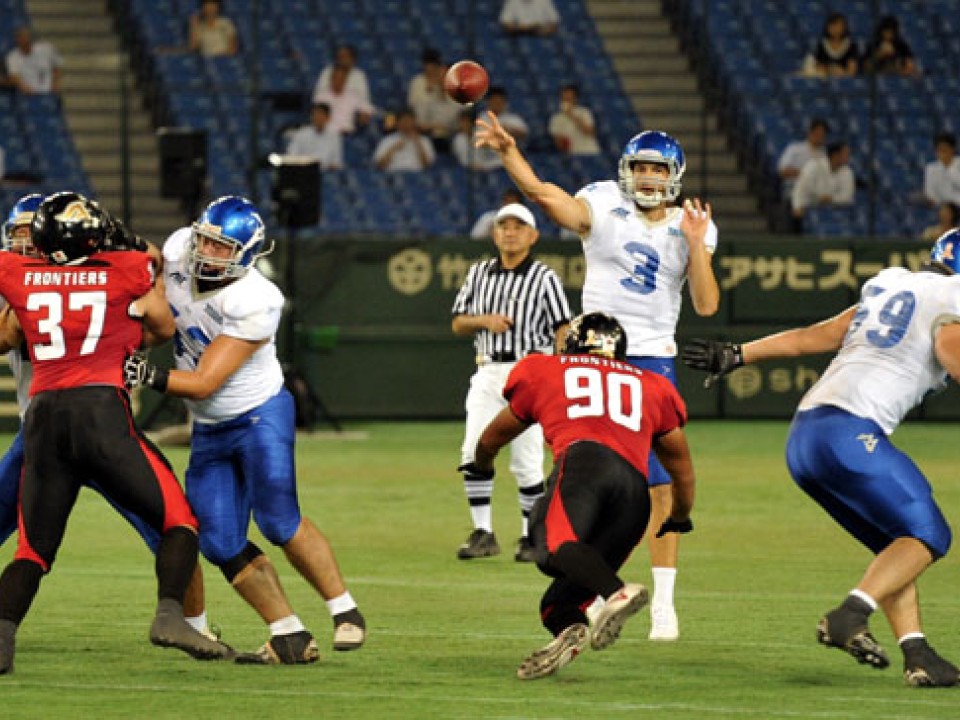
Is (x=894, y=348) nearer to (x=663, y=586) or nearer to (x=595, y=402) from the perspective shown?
(x=595, y=402)

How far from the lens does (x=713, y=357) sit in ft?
30.5

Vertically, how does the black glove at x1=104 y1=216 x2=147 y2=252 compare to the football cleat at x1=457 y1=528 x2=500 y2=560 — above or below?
above

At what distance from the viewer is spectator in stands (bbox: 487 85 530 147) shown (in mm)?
22922

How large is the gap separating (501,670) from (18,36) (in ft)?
51.9

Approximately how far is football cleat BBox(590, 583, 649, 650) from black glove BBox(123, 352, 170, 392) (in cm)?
194

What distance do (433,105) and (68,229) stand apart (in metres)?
15.0

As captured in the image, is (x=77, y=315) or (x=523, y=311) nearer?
(x=77, y=315)

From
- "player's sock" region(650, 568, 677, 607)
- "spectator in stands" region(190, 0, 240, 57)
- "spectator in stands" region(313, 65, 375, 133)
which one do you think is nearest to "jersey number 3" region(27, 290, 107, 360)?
"player's sock" region(650, 568, 677, 607)

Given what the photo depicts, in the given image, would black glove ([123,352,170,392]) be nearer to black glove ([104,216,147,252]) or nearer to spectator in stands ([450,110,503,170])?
black glove ([104,216,147,252])

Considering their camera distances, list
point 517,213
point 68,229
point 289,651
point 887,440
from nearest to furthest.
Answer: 1. point 887,440
2. point 68,229
3. point 289,651
4. point 517,213

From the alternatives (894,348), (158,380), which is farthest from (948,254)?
(158,380)

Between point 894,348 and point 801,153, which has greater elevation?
point 894,348

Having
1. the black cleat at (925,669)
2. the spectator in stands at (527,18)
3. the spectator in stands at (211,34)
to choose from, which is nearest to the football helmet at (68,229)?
the black cleat at (925,669)

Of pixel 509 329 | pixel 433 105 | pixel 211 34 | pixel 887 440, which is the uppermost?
pixel 211 34
